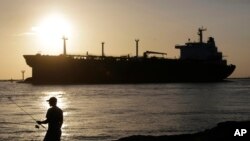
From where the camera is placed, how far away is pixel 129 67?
113938mm

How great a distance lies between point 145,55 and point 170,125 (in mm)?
95376

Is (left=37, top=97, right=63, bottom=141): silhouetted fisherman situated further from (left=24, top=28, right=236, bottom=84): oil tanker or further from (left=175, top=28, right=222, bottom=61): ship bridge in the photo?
(left=175, top=28, right=222, bottom=61): ship bridge

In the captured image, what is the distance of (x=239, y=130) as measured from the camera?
37.0 ft

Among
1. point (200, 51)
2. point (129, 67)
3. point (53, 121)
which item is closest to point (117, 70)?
point (129, 67)

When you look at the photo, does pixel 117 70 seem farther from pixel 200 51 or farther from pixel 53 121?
pixel 53 121

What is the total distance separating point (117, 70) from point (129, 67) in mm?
2588

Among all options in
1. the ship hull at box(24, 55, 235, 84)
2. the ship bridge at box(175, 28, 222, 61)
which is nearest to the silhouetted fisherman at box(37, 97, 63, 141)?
the ship hull at box(24, 55, 235, 84)

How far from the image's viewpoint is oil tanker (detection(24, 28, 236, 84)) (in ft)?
365

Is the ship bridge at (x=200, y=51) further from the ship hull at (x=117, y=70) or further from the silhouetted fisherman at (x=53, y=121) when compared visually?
the silhouetted fisherman at (x=53, y=121)

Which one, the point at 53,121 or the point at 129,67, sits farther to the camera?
the point at 129,67

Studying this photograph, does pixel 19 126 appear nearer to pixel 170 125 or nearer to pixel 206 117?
pixel 170 125

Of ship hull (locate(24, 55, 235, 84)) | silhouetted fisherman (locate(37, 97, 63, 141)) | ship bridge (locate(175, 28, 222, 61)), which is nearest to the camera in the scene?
silhouetted fisherman (locate(37, 97, 63, 141))

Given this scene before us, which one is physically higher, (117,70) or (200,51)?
(200,51)

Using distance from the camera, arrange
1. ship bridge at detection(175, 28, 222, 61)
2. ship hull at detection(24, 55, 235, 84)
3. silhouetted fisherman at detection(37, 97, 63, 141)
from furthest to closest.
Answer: ship bridge at detection(175, 28, 222, 61), ship hull at detection(24, 55, 235, 84), silhouetted fisherman at detection(37, 97, 63, 141)
